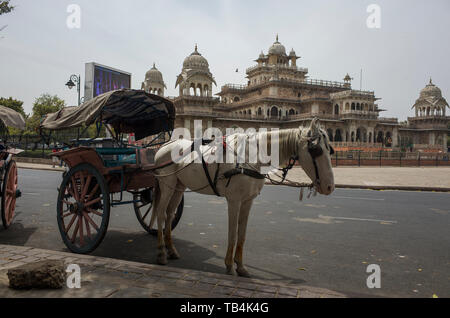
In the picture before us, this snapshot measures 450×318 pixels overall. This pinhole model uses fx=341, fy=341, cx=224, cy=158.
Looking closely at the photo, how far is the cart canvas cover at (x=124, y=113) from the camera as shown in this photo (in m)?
5.10

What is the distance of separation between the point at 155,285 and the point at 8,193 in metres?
4.59

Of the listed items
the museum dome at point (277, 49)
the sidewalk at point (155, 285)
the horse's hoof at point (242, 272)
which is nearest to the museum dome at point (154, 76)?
the museum dome at point (277, 49)

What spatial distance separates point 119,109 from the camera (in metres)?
6.13

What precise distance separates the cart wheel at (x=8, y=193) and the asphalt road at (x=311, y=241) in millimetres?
243

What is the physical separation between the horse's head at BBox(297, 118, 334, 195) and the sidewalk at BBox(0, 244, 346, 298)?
3.66 feet

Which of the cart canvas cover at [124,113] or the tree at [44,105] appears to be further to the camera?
the tree at [44,105]

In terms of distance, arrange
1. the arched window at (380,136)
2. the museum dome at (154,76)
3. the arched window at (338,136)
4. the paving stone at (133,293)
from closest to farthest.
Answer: the paving stone at (133,293), the museum dome at (154,76), the arched window at (338,136), the arched window at (380,136)

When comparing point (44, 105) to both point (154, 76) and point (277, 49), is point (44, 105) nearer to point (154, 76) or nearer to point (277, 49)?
point (154, 76)

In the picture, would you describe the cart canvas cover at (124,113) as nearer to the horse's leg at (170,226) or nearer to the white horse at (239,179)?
the white horse at (239,179)

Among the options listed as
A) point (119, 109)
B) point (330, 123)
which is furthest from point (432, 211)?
point (330, 123)

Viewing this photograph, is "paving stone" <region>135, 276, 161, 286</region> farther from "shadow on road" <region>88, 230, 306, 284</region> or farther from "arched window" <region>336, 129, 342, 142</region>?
"arched window" <region>336, 129, 342, 142</region>
